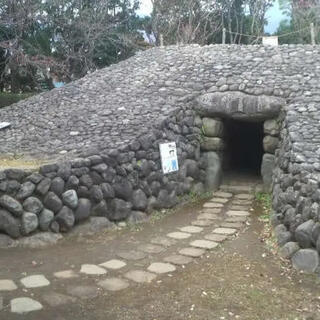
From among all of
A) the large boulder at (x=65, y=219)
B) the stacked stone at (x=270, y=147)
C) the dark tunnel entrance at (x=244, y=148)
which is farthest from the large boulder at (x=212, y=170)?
the large boulder at (x=65, y=219)

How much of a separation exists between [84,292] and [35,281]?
1.64 ft

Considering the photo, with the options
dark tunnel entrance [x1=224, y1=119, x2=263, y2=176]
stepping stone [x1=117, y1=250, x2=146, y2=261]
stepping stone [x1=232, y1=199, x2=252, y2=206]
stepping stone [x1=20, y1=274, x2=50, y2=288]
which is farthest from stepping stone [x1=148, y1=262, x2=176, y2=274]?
dark tunnel entrance [x1=224, y1=119, x2=263, y2=176]

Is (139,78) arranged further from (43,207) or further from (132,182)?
(43,207)

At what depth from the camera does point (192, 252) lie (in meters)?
4.84

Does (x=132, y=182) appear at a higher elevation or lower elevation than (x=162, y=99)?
lower

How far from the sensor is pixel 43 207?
16.7ft

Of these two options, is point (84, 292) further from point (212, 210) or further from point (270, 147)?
point (270, 147)

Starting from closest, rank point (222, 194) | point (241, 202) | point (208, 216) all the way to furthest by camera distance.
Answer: point (208, 216) → point (241, 202) → point (222, 194)

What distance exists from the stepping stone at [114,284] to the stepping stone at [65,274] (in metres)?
0.29

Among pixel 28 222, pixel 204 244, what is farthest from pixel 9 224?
pixel 204 244

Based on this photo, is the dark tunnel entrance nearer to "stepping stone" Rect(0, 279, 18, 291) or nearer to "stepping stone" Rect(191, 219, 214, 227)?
"stepping stone" Rect(191, 219, 214, 227)

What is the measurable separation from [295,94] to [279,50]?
1.83 metres

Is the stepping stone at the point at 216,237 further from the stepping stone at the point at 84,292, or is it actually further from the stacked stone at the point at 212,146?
the stacked stone at the point at 212,146

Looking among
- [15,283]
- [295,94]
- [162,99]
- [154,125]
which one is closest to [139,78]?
[162,99]
